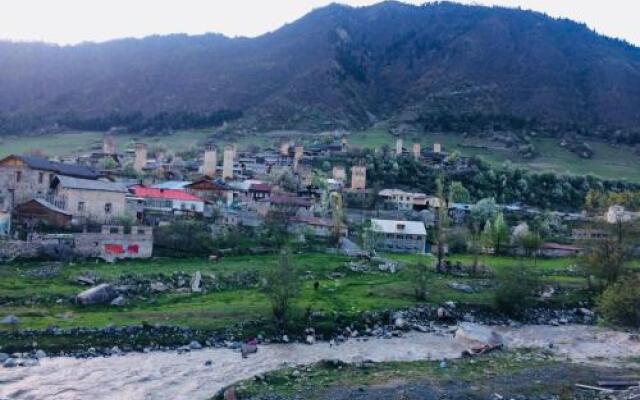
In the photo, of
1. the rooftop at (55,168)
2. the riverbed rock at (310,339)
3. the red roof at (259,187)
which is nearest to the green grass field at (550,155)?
the red roof at (259,187)

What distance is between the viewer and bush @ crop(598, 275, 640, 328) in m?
33.4

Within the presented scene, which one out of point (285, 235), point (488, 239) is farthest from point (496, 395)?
point (488, 239)

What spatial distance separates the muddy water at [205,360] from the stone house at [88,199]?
24612 millimetres

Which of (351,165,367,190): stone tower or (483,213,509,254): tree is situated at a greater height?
(351,165,367,190): stone tower

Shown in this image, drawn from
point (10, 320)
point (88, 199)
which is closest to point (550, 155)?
point (88, 199)

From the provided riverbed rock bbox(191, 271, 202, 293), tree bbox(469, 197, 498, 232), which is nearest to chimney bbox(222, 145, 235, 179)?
tree bbox(469, 197, 498, 232)

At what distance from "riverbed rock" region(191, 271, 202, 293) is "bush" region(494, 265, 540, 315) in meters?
20.8

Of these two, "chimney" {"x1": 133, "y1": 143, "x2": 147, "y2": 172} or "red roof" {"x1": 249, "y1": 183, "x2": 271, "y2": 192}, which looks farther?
"chimney" {"x1": 133, "y1": 143, "x2": 147, "y2": 172}

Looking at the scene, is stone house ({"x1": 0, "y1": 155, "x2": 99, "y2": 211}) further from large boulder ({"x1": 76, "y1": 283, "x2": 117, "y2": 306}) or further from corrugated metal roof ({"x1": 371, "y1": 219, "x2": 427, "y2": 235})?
corrugated metal roof ({"x1": 371, "y1": 219, "x2": 427, "y2": 235})

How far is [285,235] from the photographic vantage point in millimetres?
59500

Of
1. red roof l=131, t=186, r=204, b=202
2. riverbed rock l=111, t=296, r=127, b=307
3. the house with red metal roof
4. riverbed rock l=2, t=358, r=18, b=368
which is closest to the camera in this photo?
riverbed rock l=2, t=358, r=18, b=368

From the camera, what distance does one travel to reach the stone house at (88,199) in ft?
172

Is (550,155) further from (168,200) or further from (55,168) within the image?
(55,168)

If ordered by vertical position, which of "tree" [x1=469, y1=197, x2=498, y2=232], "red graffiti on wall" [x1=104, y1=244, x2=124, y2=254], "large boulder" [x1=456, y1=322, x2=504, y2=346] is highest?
"tree" [x1=469, y1=197, x2=498, y2=232]
